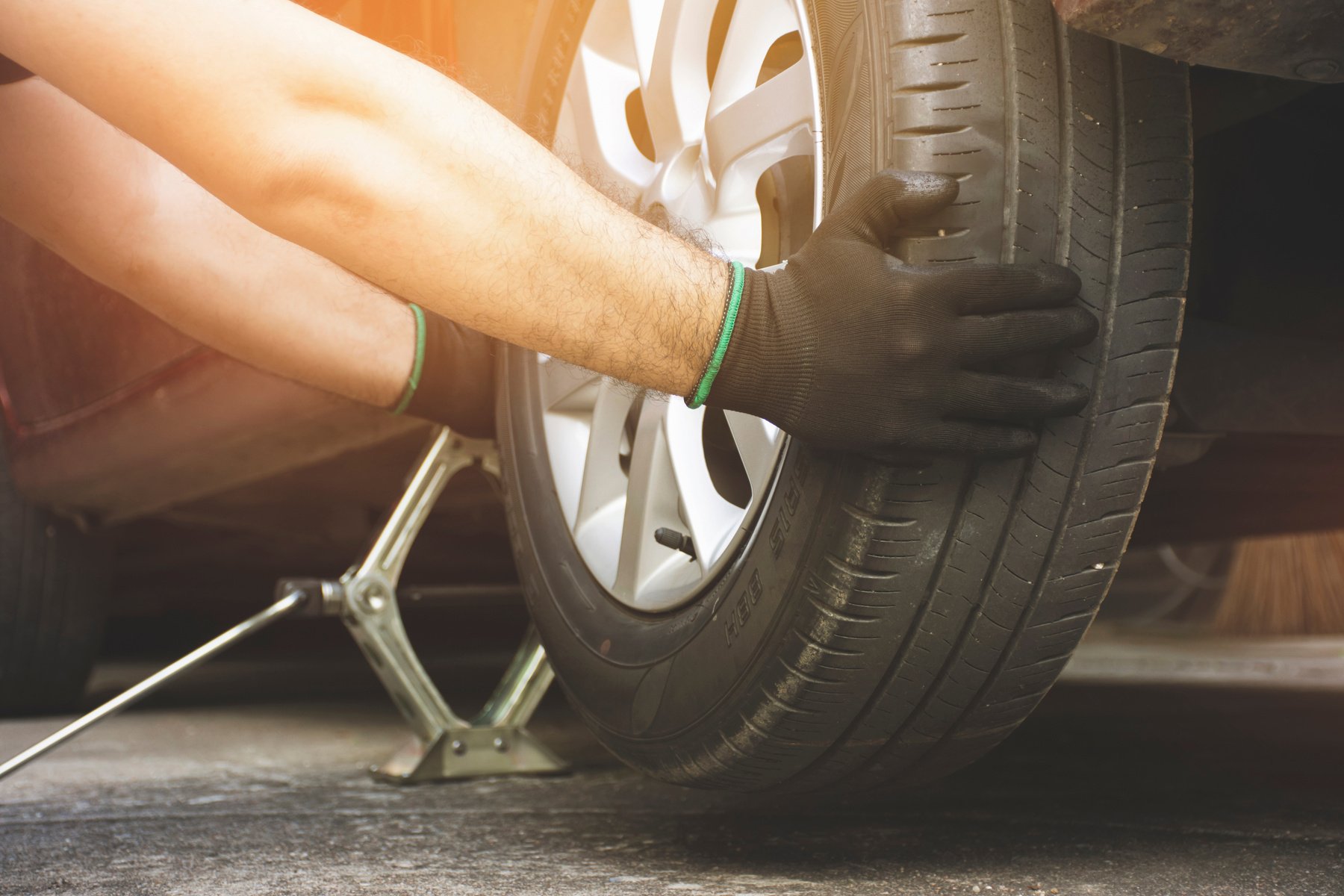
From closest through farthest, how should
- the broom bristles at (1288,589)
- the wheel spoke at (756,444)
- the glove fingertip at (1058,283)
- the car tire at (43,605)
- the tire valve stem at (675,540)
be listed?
the glove fingertip at (1058,283) → the wheel spoke at (756,444) → the tire valve stem at (675,540) → the car tire at (43,605) → the broom bristles at (1288,589)

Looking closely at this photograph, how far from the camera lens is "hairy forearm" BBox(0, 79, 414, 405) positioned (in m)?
1.21

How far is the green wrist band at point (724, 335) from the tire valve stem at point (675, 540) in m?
0.23

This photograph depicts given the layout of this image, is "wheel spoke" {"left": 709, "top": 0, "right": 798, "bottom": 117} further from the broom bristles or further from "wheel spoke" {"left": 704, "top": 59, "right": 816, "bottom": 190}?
the broom bristles

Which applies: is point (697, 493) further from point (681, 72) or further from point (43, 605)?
point (43, 605)

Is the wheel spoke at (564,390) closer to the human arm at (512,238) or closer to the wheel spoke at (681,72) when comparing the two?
the wheel spoke at (681,72)

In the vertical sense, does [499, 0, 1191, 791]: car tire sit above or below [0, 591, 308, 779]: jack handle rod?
above

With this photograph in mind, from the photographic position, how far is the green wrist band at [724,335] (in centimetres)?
86

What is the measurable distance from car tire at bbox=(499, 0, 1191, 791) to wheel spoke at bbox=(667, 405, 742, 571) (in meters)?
0.14

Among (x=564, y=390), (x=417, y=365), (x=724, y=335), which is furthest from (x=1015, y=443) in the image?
(x=417, y=365)

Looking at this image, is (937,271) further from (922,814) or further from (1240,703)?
(1240,703)

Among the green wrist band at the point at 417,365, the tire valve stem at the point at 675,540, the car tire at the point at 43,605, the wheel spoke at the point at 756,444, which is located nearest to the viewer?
the wheel spoke at the point at 756,444

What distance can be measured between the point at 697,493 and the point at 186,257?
0.71 metres

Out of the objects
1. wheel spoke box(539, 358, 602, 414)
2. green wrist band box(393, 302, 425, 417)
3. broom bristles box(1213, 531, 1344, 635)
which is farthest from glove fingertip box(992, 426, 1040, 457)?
broom bristles box(1213, 531, 1344, 635)

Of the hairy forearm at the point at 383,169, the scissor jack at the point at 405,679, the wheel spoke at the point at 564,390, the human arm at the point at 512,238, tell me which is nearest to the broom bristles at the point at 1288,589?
the scissor jack at the point at 405,679
